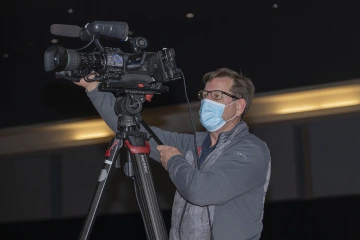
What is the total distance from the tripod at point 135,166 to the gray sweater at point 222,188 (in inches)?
3.8

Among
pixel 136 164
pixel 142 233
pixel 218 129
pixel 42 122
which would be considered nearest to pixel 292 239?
pixel 142 233

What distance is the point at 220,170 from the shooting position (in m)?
2.07

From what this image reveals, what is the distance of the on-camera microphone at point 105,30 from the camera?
2018 millimetres

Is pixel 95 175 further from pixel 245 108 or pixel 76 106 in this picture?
pixel 245 108

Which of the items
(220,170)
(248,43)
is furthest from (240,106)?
(248,43)

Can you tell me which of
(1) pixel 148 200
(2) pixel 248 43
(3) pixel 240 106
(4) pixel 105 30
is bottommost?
(1) pixel 148 200

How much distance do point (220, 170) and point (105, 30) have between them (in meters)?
0.57

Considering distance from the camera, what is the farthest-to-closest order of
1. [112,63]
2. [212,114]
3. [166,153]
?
[212,114], [166,153], [112,63]

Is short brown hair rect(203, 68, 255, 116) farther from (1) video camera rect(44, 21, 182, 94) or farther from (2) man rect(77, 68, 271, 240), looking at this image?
(1) video camera rect(44, 21, 182, 94)

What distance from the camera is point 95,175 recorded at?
541cm

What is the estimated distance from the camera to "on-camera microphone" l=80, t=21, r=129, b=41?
79.4 inches

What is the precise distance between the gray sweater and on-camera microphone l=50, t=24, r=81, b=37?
0.23 m

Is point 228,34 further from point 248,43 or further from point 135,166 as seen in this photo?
point 135,166

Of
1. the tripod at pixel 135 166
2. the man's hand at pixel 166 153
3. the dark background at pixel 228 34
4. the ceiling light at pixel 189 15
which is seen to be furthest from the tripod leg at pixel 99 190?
the ceiling light at pixel 189 15
